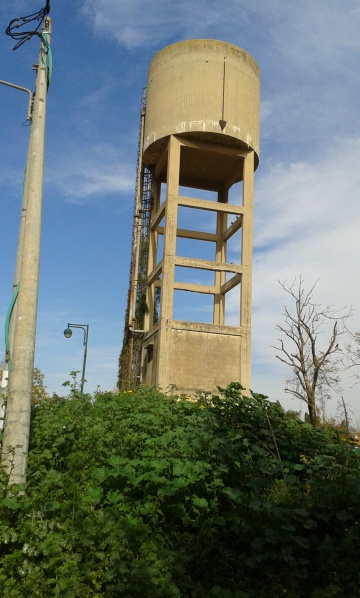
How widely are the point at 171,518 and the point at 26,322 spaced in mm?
2446

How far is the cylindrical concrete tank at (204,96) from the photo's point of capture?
19.9 m

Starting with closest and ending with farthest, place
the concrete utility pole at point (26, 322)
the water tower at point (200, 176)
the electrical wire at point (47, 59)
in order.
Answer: the concrete utility pole at point (26, 322) → the electrical wire at point (47, 59) → the water tower at point (200, 176)

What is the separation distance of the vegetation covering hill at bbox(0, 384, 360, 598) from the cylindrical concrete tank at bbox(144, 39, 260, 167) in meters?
14.3

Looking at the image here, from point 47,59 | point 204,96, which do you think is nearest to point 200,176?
point 204,96

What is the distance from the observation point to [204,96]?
20.1m

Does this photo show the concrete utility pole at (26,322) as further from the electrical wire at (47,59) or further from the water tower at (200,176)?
the water tower at (200,176)

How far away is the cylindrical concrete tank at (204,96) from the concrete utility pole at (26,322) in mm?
13510

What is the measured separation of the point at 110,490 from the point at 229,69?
1781cm

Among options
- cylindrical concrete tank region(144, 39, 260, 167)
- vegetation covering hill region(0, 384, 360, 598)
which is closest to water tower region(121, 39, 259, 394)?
cylindrical concrete tank region(144, 39, 260, 167)

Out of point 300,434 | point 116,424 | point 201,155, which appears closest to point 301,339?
point 201,155

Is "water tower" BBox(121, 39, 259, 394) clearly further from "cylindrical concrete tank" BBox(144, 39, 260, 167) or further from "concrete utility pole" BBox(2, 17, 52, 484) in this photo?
"concrete utility pole" BBox(2, 17, 52, 484)

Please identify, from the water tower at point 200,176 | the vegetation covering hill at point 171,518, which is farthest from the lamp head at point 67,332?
the vegetation covering hill at point 171,518

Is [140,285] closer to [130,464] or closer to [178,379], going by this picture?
[178,379]

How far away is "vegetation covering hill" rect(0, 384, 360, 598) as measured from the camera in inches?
195
